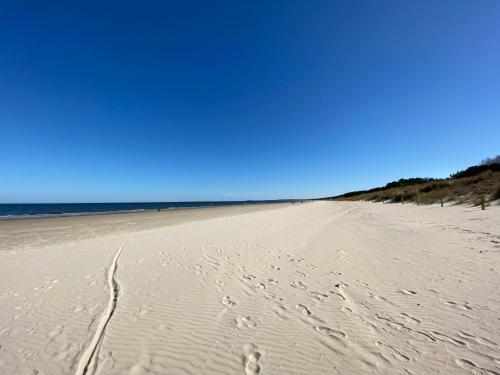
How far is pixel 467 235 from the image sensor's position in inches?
373

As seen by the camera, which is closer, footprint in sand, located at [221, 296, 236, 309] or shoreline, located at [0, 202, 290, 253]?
footprint in sand, located at [221, 296, 236, 309]

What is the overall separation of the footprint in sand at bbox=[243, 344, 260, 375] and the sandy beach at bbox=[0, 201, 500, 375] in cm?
2

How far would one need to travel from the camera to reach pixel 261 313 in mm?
4426


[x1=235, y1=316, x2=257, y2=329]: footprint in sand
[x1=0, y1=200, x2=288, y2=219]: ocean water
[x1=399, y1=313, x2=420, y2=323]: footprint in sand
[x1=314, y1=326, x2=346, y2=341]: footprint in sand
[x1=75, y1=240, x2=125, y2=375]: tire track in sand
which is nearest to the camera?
[x1=75, y1=240, x2=125, y2=375]: tire track in sand

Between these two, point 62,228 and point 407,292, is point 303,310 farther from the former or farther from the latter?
point 62,228

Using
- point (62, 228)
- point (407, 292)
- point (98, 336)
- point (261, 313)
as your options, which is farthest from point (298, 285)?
point (62, 228)

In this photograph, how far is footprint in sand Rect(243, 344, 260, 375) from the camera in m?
2.98

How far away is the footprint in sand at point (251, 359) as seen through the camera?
298 cm

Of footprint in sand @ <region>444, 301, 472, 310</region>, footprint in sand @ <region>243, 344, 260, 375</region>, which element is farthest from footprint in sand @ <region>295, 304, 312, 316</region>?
footprint in sand @ <region>444, 301, 472, 310</region>

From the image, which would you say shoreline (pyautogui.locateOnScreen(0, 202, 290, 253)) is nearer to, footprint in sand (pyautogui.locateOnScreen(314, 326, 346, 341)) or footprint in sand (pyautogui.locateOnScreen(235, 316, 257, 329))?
footprint in sand (pyautogui.locateOnScreen(235, 316, 257, 329))

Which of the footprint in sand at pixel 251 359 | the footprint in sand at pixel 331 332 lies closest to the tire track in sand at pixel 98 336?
the footprint in sand at pixel 251 359

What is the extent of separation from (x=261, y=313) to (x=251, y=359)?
1257 mm

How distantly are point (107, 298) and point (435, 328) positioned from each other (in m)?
6.41

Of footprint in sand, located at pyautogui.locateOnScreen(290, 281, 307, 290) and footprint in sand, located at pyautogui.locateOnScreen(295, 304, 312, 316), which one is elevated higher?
footprint in sand, located at pyautogui.locateOnScreen(290, 281, 307, 290)
